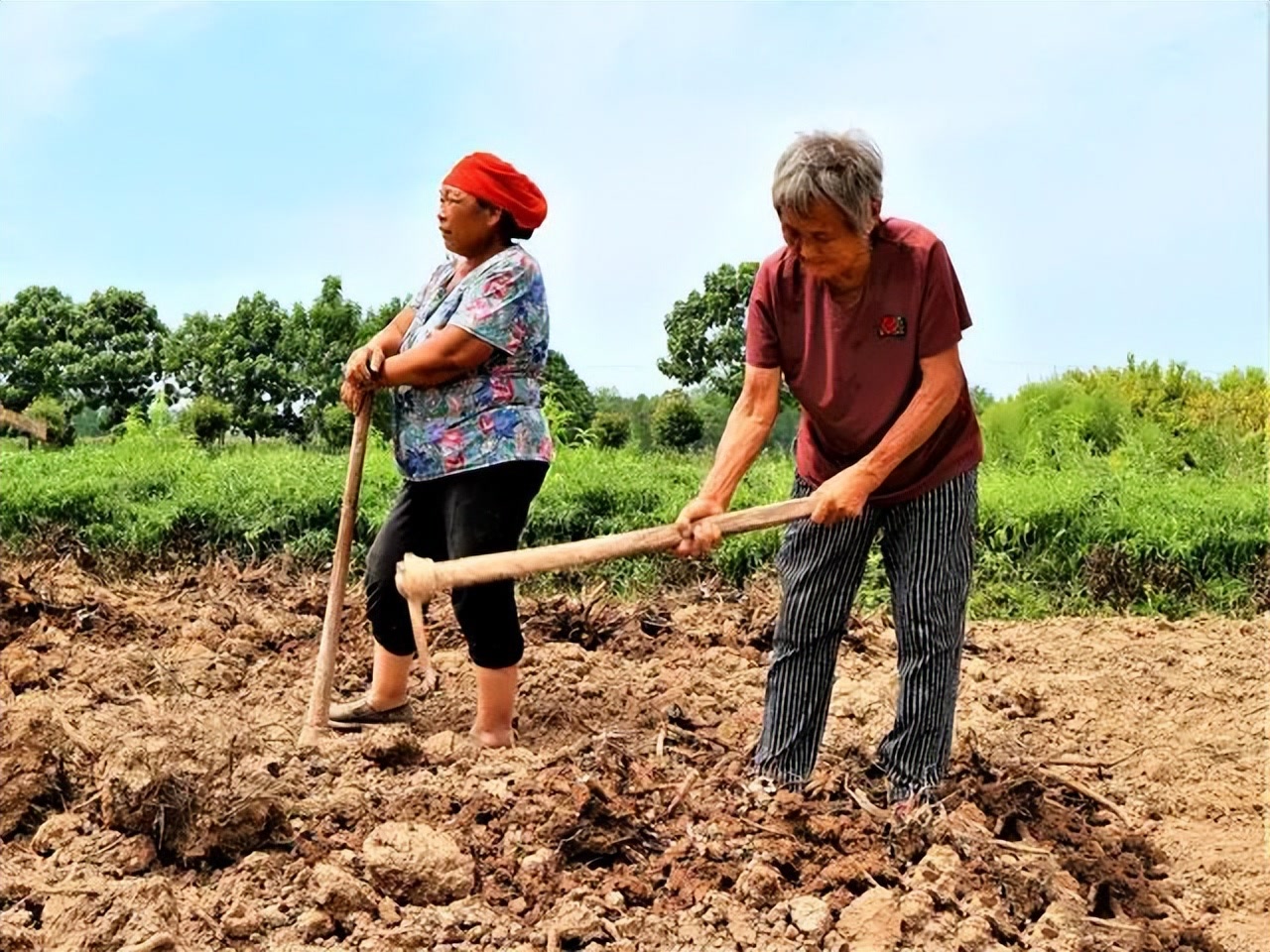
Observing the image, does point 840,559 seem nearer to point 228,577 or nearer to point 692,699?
point 692,699

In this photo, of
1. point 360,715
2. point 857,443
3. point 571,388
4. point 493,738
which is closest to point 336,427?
point 571,388

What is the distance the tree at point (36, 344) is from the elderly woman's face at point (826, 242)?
96.0ft

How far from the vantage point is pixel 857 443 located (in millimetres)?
3398

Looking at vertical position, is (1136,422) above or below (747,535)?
above

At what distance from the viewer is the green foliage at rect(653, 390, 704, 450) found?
24.3 metres

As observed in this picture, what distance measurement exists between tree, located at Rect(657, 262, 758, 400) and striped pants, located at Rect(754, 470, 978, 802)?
25.1 metres

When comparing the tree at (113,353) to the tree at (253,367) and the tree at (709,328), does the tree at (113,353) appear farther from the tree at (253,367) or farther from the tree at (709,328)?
the tree at (709,328)

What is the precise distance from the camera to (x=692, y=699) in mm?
4719

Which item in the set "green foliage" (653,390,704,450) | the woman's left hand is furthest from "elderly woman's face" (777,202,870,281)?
"green foliage" (653,390,704,450)

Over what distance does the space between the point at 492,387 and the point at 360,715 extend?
3.97ft

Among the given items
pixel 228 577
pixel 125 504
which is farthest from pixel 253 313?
pixel 228 577

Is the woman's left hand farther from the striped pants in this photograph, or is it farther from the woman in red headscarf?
the striped pants

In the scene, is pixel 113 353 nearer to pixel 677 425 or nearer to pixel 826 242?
pixel 677 425

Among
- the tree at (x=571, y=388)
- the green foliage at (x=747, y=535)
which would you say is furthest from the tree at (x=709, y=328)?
the green foliage at (x=747, y=535)
